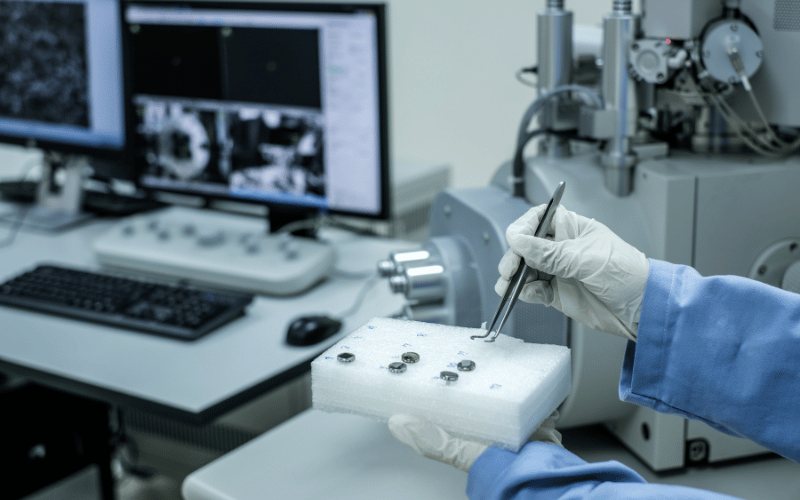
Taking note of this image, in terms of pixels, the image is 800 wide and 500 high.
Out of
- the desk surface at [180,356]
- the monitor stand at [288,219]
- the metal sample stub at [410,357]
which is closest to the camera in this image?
the metal sample stub at [410,357]

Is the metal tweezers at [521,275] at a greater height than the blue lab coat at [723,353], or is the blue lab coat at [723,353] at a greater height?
the metal tweezers at [521,275]

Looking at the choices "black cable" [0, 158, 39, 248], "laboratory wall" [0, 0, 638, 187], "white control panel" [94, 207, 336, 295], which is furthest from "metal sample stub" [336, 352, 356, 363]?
"laboratory wall" [0, 0, 638, 187]

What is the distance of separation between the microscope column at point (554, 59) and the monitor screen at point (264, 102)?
472mm

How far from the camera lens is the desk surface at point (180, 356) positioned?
1.15 metres

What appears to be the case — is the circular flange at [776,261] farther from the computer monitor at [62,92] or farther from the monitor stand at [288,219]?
the computer monitor at [62,92]

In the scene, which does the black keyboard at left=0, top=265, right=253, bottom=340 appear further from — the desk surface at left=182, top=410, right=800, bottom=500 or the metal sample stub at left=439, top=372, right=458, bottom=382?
the metal sample stub at left=439, top=372, right=458, bottom=382

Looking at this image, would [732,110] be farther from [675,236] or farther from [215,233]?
[215,233]

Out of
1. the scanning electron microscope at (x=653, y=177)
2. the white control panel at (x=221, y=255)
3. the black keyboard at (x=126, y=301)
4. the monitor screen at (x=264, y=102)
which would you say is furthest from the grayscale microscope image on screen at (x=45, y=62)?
the scanning electron microscope at (x=653, y=177)

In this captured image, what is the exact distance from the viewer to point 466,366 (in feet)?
2.46

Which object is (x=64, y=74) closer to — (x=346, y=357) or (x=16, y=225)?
(x=16, y=225)

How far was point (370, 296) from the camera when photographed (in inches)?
59.2

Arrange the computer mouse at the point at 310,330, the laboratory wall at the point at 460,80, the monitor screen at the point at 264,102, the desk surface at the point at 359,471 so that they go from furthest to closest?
the laboratory wall at the point at 460,80 → the monitor screen at the point at 264,102 → the computer mouse at the point at 310,330 → the desk surface at the point at 359,471

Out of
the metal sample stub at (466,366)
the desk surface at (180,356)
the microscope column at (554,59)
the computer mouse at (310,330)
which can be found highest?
the microscope column at (554,59)

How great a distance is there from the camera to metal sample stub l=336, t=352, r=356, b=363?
78 centimetres
